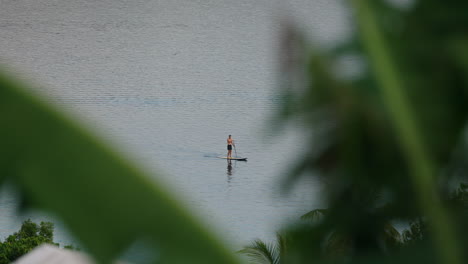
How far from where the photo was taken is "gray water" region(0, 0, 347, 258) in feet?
52.6

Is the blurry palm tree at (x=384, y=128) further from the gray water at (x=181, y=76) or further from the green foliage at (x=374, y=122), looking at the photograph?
the gray water at (x=181, y=76)

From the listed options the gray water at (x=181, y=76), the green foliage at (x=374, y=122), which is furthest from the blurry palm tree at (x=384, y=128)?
the gray water at (x=181, y=76)

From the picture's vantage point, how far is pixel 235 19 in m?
38.1

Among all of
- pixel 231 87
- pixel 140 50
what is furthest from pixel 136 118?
pixel 140 50

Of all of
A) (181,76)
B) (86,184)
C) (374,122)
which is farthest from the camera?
(181,76)

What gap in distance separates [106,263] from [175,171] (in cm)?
1623

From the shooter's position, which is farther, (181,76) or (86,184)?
(181,76)

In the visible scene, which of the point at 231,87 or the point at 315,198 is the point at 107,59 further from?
the point at 315,198

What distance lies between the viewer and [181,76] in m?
27.2

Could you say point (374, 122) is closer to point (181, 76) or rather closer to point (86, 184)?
point (86, 184)

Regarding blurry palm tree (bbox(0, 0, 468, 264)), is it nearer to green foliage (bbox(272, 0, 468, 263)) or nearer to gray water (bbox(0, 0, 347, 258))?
green foliage (bbox(272, 0, 468, 263))

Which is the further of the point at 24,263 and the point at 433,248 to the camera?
the point at 24,263

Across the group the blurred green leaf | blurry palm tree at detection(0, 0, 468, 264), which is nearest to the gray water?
blurry palm tree at detection(0, 0, 468, 264)

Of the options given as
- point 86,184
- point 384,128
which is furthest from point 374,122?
point 86,184
